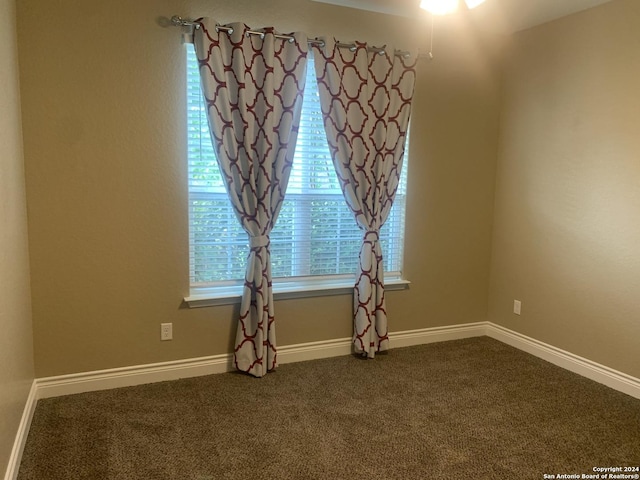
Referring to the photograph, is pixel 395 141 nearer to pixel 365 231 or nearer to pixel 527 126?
pixel 365 231

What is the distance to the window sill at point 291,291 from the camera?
3000 mm

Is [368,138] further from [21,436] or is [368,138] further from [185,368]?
[21,436]

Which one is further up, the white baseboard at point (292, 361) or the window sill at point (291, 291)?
the window sill at point (291, 291)

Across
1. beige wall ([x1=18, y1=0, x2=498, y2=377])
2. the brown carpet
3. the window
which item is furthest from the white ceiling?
the brown carpet

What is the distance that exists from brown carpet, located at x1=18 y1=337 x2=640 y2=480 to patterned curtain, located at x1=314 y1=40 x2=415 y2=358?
473 millimetres

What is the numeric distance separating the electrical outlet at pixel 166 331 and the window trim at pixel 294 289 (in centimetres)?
18

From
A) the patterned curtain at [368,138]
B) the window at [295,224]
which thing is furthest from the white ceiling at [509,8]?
the window at [295,224]

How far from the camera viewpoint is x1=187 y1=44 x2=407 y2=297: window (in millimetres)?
2963

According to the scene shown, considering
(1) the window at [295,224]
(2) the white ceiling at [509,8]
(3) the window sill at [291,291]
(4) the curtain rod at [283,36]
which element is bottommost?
(3) the window sill at [291,291]

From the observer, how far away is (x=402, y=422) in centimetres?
250

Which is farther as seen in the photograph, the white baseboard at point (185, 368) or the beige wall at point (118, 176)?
the white baseboard at point (185, 368)

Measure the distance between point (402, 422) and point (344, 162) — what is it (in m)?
1.70

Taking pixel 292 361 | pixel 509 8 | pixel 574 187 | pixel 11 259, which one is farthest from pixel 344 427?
pixel 509 8

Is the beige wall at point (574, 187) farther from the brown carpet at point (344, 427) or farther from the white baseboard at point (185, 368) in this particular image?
the white baseboard at point (185, 368)
